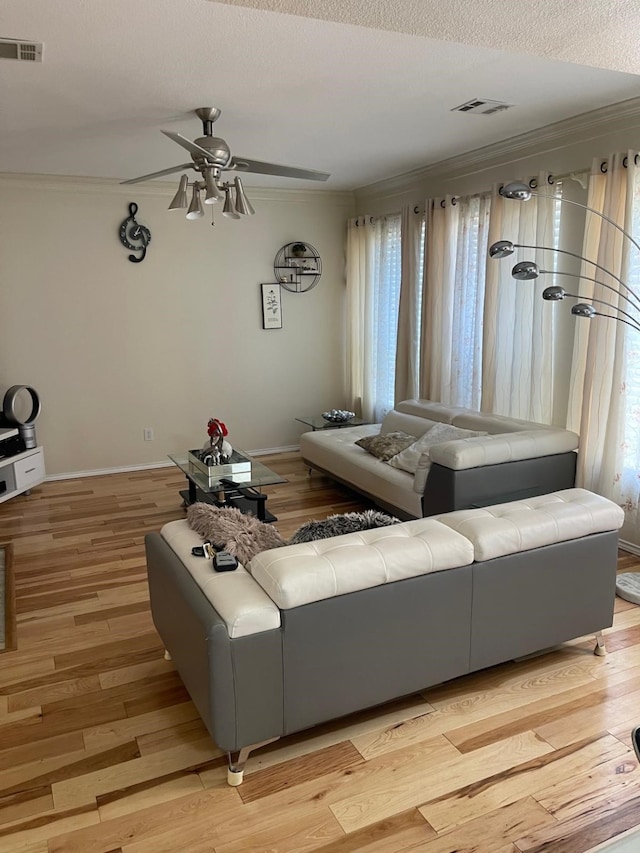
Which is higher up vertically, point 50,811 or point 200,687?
point 200,687

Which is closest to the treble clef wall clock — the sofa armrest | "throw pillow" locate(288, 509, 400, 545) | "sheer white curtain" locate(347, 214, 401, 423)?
"sheer white curtain" locate(347, 214, 401, 423)

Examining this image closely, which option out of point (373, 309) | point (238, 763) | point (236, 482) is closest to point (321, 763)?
point (238, 763)

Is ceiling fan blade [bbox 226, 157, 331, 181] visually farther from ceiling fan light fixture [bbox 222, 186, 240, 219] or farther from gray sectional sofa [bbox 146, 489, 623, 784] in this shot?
gray sectional sofa [bbox 146, 489, 623, 784]

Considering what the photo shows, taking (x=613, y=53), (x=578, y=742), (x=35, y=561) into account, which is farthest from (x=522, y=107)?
Result: (x=35, y=561)

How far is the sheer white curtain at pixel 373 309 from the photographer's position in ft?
20.5

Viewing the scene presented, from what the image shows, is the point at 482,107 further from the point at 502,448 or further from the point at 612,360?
the point at 502,448

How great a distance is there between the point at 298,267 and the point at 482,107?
3.12 m

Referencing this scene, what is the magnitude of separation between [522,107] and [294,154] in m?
1.74

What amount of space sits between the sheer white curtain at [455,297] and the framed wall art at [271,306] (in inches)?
67.5

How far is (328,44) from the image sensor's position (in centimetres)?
277

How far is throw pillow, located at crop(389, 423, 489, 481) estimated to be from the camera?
4.38 meters

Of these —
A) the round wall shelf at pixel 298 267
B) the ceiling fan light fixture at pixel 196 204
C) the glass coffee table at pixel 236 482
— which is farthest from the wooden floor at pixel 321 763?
the round wall shelf at pixel 298 267

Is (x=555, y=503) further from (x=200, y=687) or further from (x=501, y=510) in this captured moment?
(x=200, y=687)

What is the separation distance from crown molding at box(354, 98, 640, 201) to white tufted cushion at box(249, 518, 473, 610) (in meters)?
2.90
